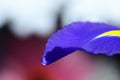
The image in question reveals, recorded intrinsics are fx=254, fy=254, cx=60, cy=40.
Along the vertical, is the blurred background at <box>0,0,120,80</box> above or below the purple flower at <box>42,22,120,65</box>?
below

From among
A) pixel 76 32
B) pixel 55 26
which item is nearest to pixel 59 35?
pixel 76 32

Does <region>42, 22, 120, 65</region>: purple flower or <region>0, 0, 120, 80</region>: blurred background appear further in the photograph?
<region>0, 0, 120, 80</region>: blurred background

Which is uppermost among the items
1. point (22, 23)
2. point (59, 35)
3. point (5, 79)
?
point (59, 35)

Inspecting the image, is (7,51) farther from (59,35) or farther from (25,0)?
(59,35)

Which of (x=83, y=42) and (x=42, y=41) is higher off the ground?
(x=83, y=42)

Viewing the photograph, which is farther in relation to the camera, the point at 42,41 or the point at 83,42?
the point at 42,41
